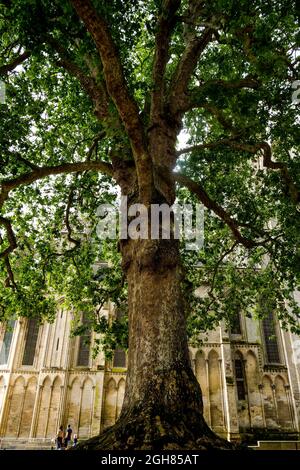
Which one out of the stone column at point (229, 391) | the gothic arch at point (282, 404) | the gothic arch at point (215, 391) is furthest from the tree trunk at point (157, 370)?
the gothic arch at point (282, 404)

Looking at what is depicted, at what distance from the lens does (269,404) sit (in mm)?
19922

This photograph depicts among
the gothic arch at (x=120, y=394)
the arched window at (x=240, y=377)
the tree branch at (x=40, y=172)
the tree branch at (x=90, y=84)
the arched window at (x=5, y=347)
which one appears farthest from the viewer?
the arched window at (x=5, y=347)

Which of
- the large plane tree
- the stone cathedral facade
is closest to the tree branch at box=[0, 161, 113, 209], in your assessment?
the large plane tree

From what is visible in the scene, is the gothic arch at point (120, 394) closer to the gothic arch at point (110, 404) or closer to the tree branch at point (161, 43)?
the gothic arch at point (110, 404)

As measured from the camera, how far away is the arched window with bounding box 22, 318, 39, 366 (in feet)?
71.3

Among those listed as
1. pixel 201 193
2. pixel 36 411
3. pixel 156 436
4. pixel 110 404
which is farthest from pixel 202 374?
pixel 156 436

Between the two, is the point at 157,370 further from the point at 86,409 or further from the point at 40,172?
the point at 86,409

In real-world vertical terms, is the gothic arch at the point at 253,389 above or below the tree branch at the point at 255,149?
below

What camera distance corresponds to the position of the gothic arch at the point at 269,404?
19.4 meters

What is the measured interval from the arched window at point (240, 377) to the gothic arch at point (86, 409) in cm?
897

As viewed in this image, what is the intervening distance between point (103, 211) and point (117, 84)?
Answer: 7.34 metres

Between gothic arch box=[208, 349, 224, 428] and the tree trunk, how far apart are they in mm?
17919

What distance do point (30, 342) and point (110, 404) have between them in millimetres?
6776

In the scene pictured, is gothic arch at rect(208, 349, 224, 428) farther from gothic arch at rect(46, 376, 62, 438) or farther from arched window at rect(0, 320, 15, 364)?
arched window at rect(0, 320, 15, 364)
